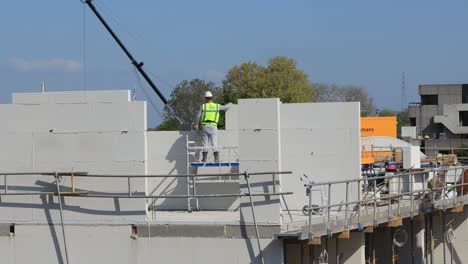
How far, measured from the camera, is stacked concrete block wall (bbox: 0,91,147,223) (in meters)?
15.8

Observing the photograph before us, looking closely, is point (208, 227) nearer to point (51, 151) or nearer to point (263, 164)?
point (263, 164)

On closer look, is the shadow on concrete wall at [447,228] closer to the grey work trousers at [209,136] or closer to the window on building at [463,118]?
the grey work trousers at [209,136]

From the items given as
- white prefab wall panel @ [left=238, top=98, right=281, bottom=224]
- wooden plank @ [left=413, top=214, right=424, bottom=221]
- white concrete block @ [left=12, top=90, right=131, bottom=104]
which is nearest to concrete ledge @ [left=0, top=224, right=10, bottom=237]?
white concrete block @ [left=12, top=90, right=131, bottom=104]

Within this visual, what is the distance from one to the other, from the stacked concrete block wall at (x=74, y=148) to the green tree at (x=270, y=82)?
40.0 m

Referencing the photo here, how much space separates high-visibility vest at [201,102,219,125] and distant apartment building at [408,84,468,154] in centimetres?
6825

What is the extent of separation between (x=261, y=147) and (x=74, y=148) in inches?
139

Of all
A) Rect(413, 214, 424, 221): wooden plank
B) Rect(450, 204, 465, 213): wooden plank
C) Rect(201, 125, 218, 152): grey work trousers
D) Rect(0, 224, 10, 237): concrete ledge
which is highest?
Rect(201, 125, 218, 152): grey work trousers

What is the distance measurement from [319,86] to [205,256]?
215 ft

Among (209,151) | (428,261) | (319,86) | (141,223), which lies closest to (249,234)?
(141,223)

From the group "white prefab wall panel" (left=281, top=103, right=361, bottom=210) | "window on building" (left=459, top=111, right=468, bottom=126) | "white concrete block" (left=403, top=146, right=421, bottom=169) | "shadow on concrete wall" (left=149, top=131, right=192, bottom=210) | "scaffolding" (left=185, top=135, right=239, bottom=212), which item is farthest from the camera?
"window on building" (left=459, top=111, right=468, bottom=126)

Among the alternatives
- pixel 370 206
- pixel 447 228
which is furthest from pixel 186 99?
pixel 370 206

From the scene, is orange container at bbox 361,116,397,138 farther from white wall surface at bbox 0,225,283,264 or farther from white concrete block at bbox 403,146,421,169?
white wall surface at bbox 0,225,283,264

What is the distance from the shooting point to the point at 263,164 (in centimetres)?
1512

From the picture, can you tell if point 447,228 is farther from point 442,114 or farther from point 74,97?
point 442,114
